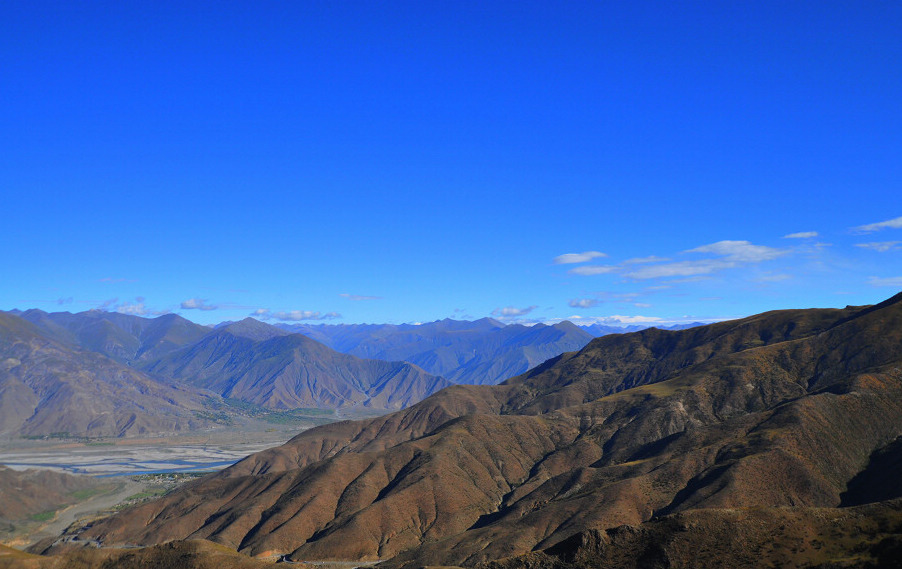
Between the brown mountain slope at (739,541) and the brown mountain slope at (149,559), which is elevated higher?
the brown mountain slope at (739,541)

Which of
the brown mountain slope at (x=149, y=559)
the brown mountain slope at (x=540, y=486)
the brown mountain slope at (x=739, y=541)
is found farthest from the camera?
the brown mountain slope at (x=540, y=486)

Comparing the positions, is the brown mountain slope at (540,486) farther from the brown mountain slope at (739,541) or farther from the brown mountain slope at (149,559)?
the brown mountain slope at (149,559)

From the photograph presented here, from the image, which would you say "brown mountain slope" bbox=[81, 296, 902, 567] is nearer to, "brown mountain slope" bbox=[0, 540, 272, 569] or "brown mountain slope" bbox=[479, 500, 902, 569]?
"brown mountain slope" bbox=[479, 500, 902, 569]

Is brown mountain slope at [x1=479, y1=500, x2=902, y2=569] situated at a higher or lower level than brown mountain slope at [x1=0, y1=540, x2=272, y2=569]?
higher

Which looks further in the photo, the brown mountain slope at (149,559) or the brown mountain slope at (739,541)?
the brown mountain slope at (149,559)

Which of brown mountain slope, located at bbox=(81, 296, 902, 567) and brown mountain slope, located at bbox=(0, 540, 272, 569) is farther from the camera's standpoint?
brown mountain slope, located at bbox=(81, 296, 902, 567)

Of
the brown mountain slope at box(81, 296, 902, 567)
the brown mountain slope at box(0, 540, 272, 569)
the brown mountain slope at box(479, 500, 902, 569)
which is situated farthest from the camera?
the brown mountain slope at box(81, 296, 902, 567)

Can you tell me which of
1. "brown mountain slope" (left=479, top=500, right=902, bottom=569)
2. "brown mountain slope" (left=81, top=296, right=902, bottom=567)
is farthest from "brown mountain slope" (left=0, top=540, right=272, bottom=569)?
"brown mountain slope" (left=479, top=500, right=902, bottom=569)

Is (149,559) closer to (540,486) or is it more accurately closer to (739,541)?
(739,541)

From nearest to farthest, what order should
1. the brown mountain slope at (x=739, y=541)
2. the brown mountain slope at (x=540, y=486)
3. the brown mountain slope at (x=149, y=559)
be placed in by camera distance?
the brown mountain slope at (x=739, y=541) < the brown mountain slope at (x=149, y=559) < the brown mountain slope at (x=540, y=486)

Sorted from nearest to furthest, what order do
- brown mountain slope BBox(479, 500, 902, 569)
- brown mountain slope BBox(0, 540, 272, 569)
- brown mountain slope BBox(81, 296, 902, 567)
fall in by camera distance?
1. brown mountain slope BBox(479, 500, 902, 569)
2. brown mountain slope BBox(0, 540, 272, 569)
3. brown mountain slope BBox(81, 296, 902, 567)

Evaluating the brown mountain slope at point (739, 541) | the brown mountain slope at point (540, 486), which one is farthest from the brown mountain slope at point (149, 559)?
the brown mountain slope at point (739, 541)

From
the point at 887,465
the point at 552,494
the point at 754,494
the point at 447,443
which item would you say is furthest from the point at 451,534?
the point at 887,465
